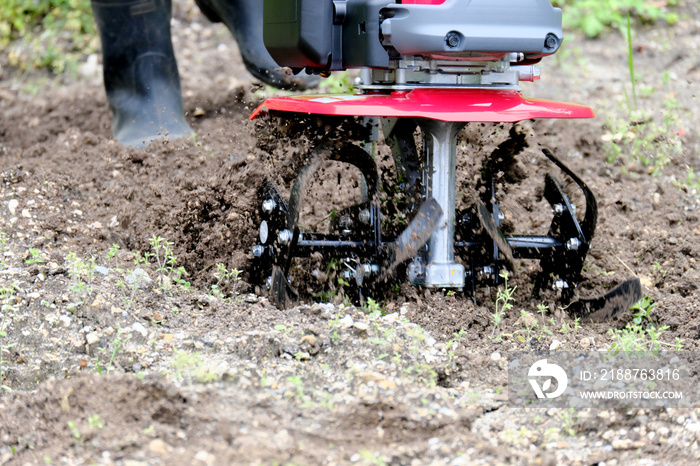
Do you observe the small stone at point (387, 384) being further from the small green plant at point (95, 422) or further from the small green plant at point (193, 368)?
the small green plant at point (95, 422)

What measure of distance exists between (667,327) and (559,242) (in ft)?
1.19

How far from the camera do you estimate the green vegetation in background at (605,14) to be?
5141mm

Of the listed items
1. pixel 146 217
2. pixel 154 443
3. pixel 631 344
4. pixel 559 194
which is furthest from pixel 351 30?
pixel 154 443

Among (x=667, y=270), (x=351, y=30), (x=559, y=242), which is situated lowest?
(x=667, y=270)

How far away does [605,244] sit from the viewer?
2.59 m

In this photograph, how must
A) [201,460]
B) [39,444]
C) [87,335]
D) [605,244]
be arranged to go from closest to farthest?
[201,460] < [39,444] < [87,335] < [605,244]

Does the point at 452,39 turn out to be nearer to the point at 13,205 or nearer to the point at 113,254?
the point at 113,254

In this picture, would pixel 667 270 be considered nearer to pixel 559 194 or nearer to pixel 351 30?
pixel 559 194

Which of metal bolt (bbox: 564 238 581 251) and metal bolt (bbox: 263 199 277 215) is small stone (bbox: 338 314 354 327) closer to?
metal bolt (bbox: 263 199 277 215)

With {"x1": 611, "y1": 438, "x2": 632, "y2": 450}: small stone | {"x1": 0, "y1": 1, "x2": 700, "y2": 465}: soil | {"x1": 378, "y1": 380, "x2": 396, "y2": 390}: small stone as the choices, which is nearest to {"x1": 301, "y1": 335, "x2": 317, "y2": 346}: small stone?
{"x1": 0, "y1": 1, "x2": 700, "y2": 465}: soil

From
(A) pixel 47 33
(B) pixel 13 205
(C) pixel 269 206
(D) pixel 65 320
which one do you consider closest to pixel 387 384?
(C) pixel 269 206

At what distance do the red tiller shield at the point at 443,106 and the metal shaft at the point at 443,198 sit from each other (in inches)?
3.4

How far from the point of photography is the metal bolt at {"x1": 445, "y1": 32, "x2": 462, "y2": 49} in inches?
74.2

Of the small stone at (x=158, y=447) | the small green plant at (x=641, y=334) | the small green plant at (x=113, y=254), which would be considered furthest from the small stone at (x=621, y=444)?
the small green plant at (x=113, y=254)
